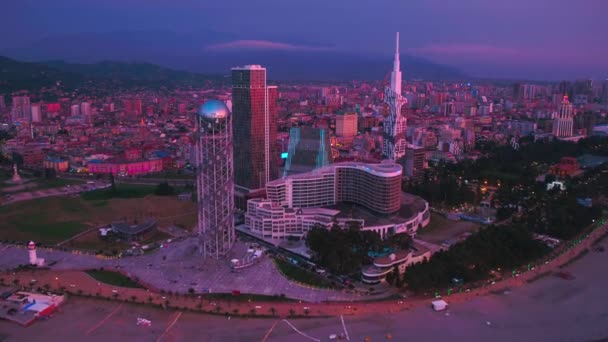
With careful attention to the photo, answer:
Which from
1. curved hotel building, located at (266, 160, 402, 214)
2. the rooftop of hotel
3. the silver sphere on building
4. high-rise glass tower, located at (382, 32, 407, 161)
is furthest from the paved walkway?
high-rise glass tower, located at (382, 32, 407, 161)

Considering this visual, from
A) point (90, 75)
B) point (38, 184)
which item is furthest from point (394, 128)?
point (90, 75)

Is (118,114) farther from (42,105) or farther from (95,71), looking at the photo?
(95,71)

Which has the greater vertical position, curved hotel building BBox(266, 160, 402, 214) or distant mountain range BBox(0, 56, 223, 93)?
distant mountain range BBox(0, 56, 223, 93)

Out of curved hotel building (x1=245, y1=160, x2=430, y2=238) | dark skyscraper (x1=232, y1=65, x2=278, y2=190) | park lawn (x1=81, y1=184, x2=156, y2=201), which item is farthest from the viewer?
park lawn (x1=81, y1=184, x2=156, y2=201)

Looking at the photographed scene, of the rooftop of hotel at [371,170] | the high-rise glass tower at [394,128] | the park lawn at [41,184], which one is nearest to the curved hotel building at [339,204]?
the rooftop of hotel at [371,170]

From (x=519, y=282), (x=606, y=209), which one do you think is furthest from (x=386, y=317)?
(x=606, y=209)

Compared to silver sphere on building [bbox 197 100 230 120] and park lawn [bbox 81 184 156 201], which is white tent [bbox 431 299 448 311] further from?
park lawn [bbox 81 184 156 201]
